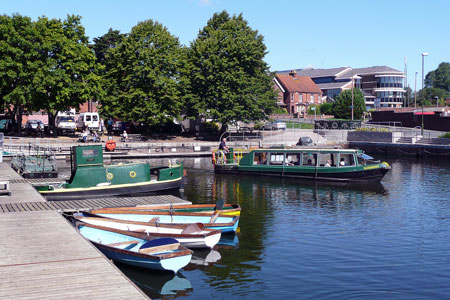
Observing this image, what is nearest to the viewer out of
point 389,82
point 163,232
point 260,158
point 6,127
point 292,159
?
point 163,232

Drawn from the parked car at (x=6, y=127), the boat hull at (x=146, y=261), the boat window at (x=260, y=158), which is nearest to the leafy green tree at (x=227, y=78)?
the parked car at (x=6, y=127)

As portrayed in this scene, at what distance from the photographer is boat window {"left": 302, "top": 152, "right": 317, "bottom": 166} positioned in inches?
1814

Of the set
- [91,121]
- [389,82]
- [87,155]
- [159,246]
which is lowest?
[159,246]

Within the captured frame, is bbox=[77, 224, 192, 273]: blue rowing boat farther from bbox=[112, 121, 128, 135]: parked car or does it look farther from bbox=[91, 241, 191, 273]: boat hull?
bbox=[112, 121, 128, 135]: parked car

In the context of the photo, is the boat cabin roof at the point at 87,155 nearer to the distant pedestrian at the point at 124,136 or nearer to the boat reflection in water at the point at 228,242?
the boat reflection in water at the point at 228,242

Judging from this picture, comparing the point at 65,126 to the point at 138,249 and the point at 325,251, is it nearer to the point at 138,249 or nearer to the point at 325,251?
the point at 138,249

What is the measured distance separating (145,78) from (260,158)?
34637 millimetres

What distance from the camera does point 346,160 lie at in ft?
147

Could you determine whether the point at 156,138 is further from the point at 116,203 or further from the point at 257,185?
the point at 116,203

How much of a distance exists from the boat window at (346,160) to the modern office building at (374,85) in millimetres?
115546

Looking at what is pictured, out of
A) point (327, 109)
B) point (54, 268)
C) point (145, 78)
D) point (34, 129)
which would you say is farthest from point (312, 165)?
point (327, 109)

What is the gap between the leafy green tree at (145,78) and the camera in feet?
252

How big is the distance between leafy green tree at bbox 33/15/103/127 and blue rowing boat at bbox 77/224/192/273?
5184 centimetres

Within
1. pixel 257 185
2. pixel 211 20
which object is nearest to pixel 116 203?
pixel 257 185
